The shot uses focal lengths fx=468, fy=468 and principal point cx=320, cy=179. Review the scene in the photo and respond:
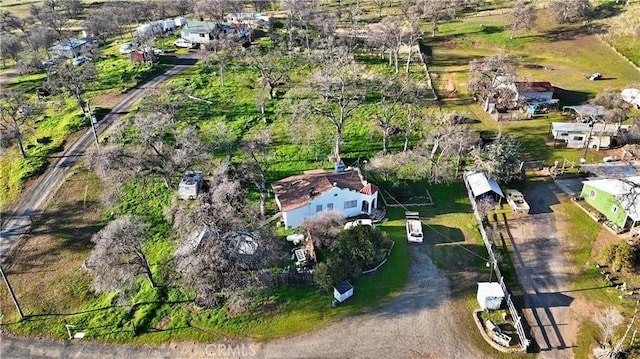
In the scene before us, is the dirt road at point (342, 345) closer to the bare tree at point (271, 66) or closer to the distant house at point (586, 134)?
the distant house at point (586, 134)

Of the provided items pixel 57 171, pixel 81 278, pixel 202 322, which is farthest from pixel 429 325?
pixel 57 171

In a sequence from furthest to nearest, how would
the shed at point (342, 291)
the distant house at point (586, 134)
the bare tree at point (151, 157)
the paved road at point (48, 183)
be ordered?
the distant house at point (586, 134) < the bare tree at point (151, 157) < the paved road at point (48, 183) < the shed at point (342, 291)

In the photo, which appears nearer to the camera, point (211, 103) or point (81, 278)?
point (81, 278)

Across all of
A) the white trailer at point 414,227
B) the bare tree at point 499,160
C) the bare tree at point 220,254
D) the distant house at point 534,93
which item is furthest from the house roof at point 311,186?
the distant house at point 534,93

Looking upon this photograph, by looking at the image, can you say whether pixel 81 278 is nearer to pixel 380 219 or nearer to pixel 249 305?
pixel 249 305

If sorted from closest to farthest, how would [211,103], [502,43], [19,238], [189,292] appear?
1. [189,292]
2. [19,238]
3. [211,103]
4. [502,43]

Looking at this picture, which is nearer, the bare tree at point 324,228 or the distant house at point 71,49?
the bare tree at point 324,228

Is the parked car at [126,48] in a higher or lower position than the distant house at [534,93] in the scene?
higher

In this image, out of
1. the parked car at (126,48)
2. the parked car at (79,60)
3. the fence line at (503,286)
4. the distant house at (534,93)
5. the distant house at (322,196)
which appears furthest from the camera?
the parked car at (126,48)

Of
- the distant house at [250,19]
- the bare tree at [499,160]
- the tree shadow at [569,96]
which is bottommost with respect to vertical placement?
the bare tree at [499,160]
